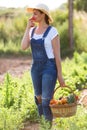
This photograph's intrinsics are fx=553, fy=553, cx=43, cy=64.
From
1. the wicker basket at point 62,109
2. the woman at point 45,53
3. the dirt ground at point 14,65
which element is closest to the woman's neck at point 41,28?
the woman at point 45,53

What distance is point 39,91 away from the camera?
696 centimetres

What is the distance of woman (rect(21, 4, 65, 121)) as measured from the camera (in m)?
6.66

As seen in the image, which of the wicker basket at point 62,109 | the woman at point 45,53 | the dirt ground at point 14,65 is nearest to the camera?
the wicker basket at point 62,109

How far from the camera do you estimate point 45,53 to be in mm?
6711

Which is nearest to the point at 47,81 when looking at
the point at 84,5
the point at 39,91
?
the point at 39,91

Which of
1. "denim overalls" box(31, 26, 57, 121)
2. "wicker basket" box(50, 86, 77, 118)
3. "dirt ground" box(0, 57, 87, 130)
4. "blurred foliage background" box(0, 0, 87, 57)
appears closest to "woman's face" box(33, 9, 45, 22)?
Result: "denim overalls" box(31, 26, 57, 121)

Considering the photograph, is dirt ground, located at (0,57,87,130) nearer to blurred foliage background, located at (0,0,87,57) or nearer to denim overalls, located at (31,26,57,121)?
blurred foliage background, located at (0,0,87,57)

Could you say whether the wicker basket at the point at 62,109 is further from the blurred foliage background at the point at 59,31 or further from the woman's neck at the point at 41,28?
the blurred foliage background at the point at 59,31

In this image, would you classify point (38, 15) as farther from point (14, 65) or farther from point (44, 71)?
point (14, 65)

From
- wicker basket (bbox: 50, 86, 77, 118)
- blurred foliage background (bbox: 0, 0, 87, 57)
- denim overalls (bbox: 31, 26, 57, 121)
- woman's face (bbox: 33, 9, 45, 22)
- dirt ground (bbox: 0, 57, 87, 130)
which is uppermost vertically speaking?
woman's face (bbox: 33, 9, 45, 22)

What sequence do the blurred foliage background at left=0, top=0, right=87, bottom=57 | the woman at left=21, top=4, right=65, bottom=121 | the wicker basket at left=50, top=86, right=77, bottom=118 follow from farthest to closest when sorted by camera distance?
the blurred foliage background at left=0, top=0, right=87, bottom=57
the woman at left=21, top=4, right=65, bottom=121
the wicker basket at left=50, top=86, right=77, bottom=118

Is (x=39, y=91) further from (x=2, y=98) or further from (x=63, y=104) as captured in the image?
(x=2, y=98)

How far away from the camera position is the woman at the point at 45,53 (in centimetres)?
666

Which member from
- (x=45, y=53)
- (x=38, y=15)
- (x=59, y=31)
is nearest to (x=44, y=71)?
(x=45, y=53)
